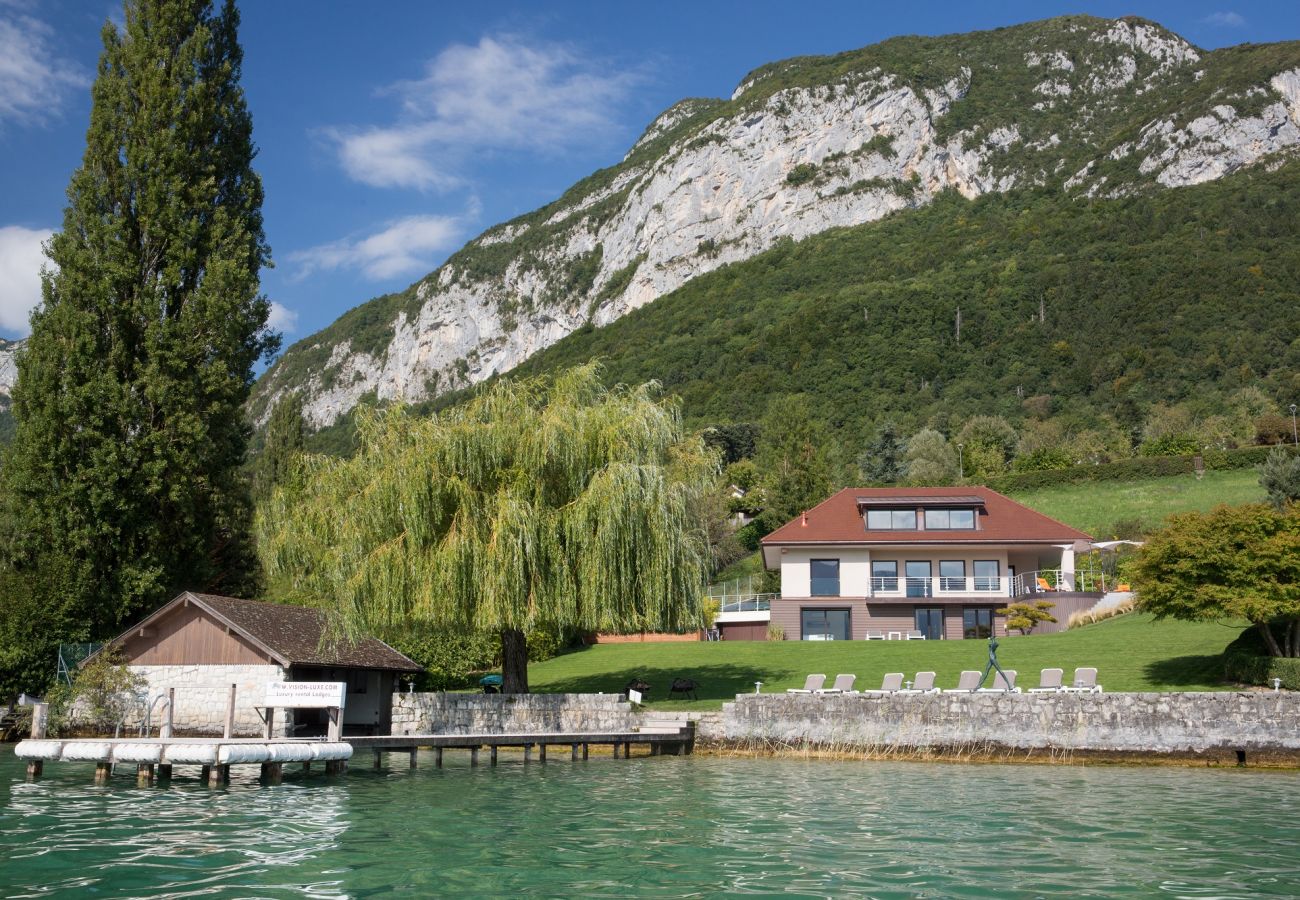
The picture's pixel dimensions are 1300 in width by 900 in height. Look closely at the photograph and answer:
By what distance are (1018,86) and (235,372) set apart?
176492mm

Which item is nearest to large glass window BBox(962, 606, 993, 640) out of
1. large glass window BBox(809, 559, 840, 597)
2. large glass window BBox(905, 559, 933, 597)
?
large glass window BBox(905, 559, 933, 597)

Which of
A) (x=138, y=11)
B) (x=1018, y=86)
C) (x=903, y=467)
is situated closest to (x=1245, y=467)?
(x=903, y=467)

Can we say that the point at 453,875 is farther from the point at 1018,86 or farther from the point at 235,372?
the point at 1018,86

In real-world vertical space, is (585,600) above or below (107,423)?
below

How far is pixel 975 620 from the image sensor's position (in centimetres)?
4584

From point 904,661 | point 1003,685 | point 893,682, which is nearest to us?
point 893,682

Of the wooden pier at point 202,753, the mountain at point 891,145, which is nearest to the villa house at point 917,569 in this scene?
the wooden pier at point 202,753

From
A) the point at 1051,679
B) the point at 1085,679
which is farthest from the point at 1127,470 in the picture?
the point at 1051,679

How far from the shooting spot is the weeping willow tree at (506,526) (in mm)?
26141

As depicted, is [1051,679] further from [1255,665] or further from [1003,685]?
[1255,665]

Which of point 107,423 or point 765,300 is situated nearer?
point 107,423

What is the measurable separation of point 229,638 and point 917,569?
28912mm

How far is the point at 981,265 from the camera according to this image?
124312mm

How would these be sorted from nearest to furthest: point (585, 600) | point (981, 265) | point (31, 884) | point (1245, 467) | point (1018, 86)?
point (31, 884), point (585, 600), point (1245, 467), point (981, 265), point (1018, 86)
